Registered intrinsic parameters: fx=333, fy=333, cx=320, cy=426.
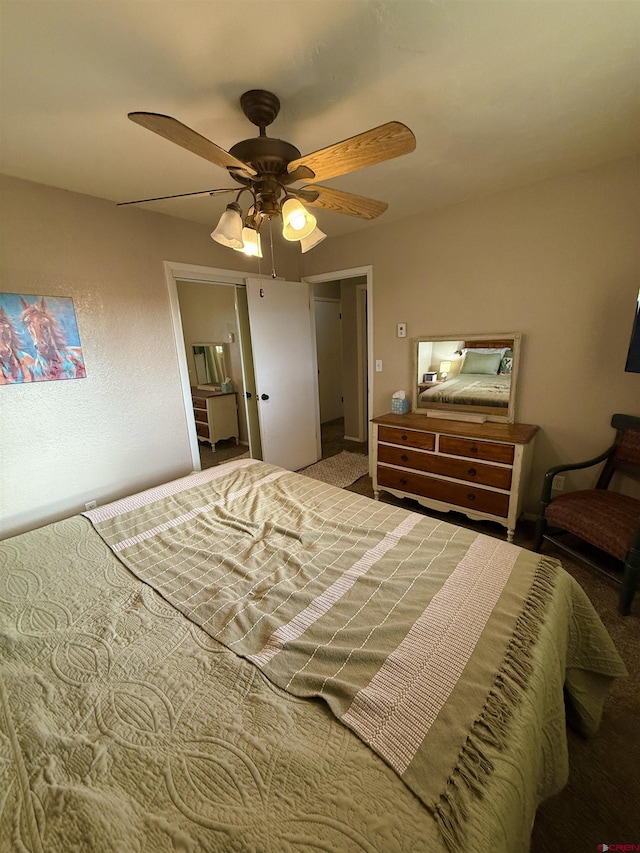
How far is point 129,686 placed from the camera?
0.85m

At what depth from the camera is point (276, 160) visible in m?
1.21

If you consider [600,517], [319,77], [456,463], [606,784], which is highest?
[319,77]

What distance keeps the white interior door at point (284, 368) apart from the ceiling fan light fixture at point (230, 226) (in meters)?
1.75

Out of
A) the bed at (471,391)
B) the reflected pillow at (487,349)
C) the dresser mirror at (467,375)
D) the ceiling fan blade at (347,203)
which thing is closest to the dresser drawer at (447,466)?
the dresser mirror at (467,375)

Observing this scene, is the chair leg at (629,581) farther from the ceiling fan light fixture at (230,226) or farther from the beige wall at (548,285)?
the ceiling fan light fixture at (230,226)

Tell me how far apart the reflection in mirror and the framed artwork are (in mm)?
2413

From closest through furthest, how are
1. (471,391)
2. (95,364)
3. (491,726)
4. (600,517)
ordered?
1. (491,726)
2. (600,517)
3. (95,364)
4. (471,391)

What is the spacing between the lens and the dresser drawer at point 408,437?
101 inches

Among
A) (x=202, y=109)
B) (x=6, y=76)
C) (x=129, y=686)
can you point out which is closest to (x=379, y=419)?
→ (x=202, y=109)

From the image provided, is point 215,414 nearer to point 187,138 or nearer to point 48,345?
point 48,345

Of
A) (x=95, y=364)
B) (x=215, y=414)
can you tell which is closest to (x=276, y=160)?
(x=95, y=364)

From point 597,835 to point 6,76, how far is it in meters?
3.16

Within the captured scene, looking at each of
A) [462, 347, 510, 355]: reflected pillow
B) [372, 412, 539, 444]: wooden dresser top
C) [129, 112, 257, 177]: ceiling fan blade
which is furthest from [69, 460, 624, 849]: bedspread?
[462, 347, 510, 355]: reflected pillow

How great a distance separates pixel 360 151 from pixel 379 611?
1.53 m
